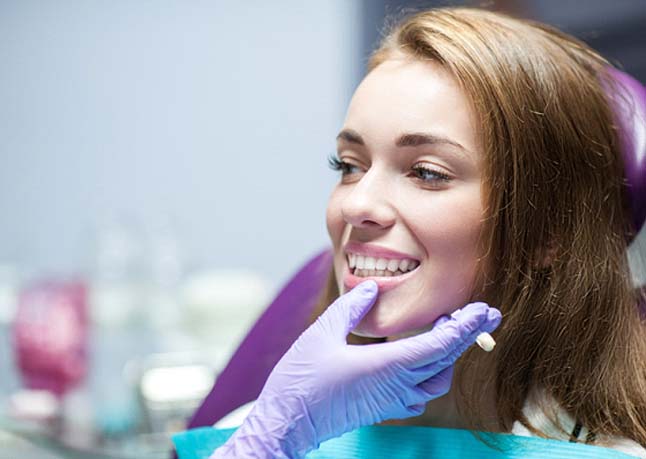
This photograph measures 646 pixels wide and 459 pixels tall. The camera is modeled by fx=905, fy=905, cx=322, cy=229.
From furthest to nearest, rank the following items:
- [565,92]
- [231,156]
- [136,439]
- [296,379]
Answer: [231,156] < [136,439] < [565,92] < [296,379]

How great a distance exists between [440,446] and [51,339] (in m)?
1.36

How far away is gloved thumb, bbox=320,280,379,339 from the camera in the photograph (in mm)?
1048

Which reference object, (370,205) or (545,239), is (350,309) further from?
(545,239)

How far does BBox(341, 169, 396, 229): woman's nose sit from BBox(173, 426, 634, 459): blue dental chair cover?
27 centimetres

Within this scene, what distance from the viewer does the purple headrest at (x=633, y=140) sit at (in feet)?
4.02

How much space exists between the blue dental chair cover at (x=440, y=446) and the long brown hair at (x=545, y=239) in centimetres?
5

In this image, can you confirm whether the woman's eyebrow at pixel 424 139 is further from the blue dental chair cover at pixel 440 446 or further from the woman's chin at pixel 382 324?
the blue dental chair cover at pixel 440 446

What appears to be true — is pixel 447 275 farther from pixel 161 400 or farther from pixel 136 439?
pixel 136 439

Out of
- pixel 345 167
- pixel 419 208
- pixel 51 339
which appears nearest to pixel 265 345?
pixel 345 167

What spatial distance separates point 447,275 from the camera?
43.7 inches

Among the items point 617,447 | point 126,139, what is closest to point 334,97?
point 126,139

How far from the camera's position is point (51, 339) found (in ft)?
7.29

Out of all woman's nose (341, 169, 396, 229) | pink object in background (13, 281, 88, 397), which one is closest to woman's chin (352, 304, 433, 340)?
woman's nose (341, 169, 396, 229)

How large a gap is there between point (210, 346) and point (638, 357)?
5.16 ft
